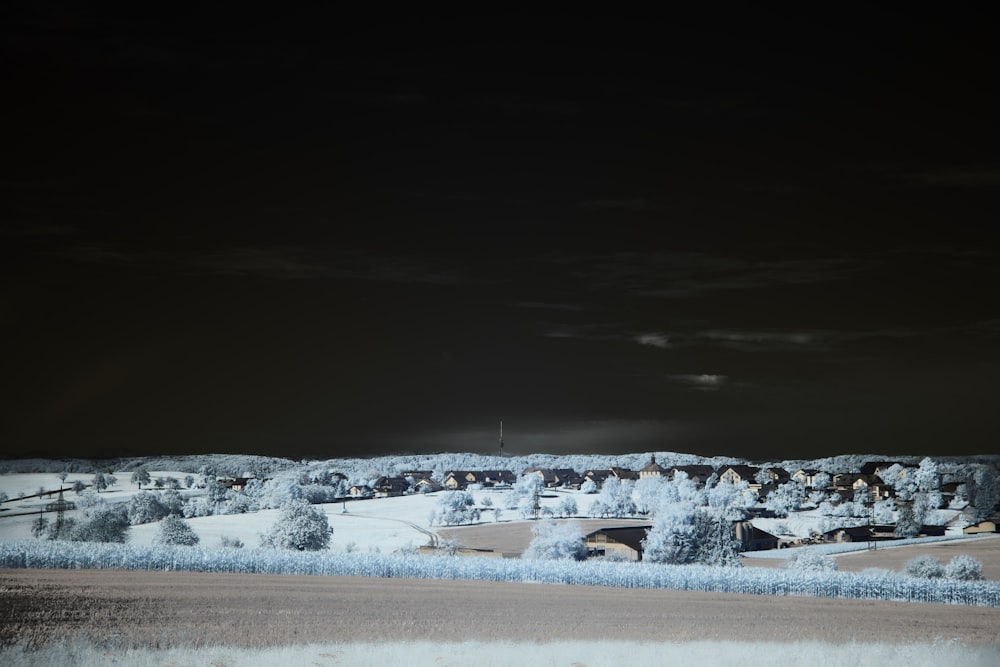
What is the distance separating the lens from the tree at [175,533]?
21234 millimetres

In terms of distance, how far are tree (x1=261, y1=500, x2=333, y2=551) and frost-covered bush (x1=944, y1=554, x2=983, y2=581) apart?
519 inches

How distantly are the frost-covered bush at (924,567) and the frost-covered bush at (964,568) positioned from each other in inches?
5.8

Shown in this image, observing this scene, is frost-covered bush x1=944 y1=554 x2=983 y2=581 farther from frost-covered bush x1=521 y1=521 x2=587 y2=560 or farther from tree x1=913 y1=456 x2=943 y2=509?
frost-covered bush x1=521 y1=521 x2=587 y2=560

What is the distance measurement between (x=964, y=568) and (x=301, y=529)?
14.2 meters

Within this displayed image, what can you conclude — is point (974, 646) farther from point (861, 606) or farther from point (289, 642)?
point (289, 642)

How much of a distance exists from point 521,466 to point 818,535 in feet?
22.7

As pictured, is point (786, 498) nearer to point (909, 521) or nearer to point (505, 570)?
point (909, 521)

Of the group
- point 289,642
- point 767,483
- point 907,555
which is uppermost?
point 767,483

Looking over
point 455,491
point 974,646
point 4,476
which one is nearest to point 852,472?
point 974,646

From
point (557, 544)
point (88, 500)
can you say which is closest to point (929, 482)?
point (557, 544)

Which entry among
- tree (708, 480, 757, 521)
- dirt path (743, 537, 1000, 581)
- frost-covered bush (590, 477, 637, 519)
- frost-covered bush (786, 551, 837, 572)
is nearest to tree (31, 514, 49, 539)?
frost-covered bush (590, 477, 637, 519)

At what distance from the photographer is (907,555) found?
63.7 feet

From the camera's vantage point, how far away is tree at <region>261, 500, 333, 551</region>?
70.1ft

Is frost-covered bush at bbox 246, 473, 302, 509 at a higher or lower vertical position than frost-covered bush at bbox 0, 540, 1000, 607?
higher
